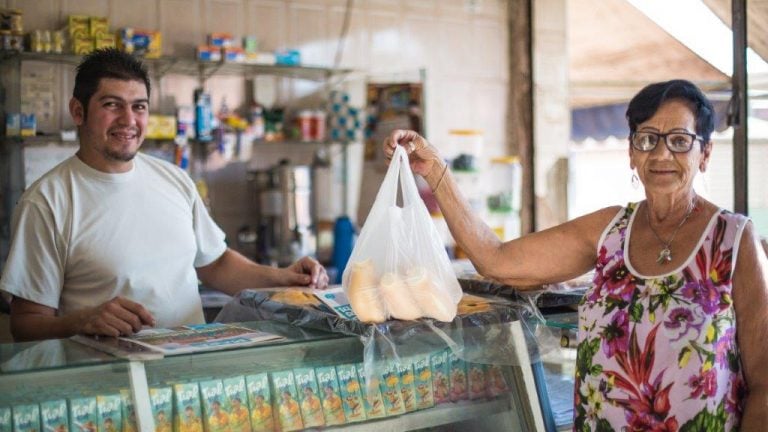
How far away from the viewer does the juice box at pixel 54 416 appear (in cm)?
152

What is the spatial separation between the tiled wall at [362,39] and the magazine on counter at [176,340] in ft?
10.4

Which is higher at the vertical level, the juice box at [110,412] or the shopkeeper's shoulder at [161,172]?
the shopkeeper's shoulder at [161,172]

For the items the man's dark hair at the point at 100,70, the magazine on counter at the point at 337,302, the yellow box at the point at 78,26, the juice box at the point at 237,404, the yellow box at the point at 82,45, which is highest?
the yellow box at the point at 78,26

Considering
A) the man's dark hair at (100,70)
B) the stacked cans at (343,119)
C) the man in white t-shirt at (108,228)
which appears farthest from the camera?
the stacked cans at (343,119)

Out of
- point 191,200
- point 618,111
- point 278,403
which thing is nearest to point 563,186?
point 618,111

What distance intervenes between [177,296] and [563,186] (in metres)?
3.96

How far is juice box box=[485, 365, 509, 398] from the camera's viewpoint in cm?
200

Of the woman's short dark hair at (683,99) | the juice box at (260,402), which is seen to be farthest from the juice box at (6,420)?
the woman's short dark hair at (683,99)

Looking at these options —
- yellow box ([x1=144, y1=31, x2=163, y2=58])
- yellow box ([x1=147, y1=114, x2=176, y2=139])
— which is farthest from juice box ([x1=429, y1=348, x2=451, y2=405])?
yellow box ([x1=144, y1=31, x2=163, y2=58])

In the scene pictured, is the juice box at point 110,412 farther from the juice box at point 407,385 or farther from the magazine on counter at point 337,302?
the juice box at point 407,385

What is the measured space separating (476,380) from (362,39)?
3859 mm

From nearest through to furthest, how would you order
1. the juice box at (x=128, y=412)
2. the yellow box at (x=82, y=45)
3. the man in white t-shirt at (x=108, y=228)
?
the juice box at (x=128, y=412) → the man in white t-shirt at (x=108, y=228) → the yellow box at (x=82, y=45)

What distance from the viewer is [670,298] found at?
1781 mm

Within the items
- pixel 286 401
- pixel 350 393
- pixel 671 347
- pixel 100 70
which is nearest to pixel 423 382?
pixel 350 393
